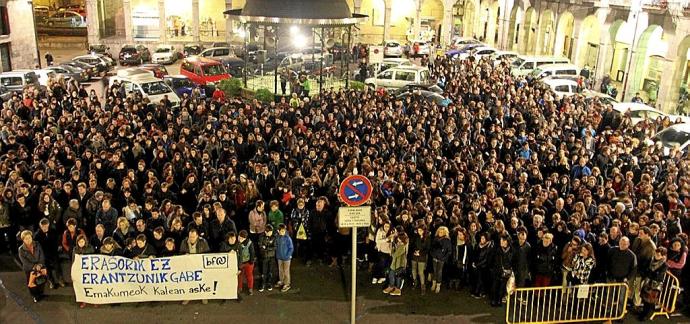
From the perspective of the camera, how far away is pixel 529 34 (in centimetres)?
4838

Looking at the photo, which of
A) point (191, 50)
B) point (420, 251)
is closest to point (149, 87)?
point (420, 251)

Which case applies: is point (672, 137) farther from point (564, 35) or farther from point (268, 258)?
point (564, 35)

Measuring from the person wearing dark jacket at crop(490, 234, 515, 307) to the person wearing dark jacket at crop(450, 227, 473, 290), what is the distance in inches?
22.9

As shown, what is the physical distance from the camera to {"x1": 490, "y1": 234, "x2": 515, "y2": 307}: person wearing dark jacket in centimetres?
1094

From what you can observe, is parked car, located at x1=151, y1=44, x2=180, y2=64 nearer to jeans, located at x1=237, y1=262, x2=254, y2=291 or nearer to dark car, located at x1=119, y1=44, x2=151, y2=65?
dark car, located at x1=119, y1=44, x2=151, y2=65

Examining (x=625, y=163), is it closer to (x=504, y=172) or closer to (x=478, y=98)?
(x=504, y=172)

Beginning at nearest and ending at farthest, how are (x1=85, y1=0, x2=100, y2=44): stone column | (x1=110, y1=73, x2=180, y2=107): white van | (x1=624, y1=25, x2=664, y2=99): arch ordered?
(x1=110, y1=73, x2=180, y2=107): white van → (x1=624, y1=25, x2=664, y2=99): arch → (x1=85, y1=0, x2=100, y2=44): stone column

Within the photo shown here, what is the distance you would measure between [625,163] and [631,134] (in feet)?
12.6

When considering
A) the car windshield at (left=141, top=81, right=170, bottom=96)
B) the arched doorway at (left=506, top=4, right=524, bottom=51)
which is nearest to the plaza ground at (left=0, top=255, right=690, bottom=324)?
the car windshield at (left=141, top=81, right=170, bottom=96)

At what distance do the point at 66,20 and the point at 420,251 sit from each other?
49.7 m

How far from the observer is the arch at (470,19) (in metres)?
59.3

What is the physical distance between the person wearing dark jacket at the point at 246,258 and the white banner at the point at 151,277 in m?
0.22

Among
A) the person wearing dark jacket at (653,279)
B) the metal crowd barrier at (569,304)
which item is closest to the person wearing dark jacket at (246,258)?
the metal crowd barrier at (569,304)

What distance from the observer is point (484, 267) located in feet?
37.6
